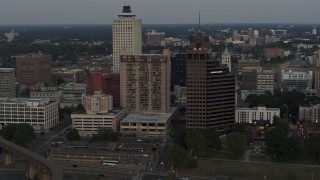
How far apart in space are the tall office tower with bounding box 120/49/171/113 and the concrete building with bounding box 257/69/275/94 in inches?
593

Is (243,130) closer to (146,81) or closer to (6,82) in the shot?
(146,81)

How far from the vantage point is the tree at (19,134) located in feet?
110

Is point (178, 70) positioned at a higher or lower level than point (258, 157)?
higher

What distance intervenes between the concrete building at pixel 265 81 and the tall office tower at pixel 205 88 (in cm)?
1695

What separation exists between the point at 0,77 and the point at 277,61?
146 ft

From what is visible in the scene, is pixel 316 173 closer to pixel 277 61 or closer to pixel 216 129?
pixel 216 129

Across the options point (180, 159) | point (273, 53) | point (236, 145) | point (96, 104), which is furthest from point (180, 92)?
point (273, 53)

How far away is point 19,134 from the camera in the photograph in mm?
33562

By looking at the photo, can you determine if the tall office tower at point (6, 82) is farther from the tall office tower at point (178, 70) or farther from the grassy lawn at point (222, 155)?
the grassy lawn at point (222, 155)

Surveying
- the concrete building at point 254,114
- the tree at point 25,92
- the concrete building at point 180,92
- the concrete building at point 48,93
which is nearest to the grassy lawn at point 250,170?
the concrete building at point 254,114

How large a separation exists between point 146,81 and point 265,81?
54.6 feet

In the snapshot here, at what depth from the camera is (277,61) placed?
270 ft

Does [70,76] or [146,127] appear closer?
[146,127]

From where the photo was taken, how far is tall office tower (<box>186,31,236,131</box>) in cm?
3659
